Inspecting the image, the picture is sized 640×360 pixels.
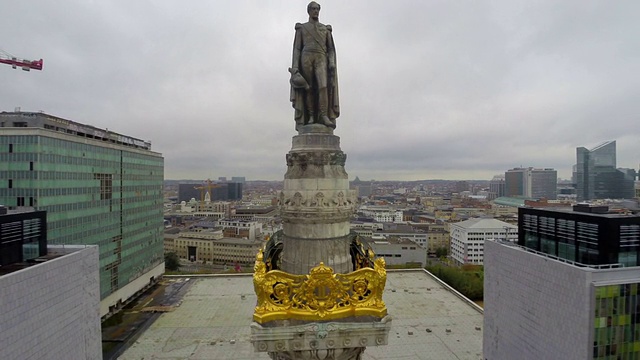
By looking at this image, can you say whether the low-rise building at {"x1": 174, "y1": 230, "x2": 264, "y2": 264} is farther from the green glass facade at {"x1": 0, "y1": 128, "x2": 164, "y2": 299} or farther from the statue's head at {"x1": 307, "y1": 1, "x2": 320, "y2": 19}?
the statue's head at {"x1": 307, "y1": 1, "x2": 320, "y2": 19}

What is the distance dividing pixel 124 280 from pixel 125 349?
13.2 meters

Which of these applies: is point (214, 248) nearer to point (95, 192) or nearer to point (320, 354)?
point (95, 192)

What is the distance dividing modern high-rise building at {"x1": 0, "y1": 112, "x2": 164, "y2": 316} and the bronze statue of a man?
32.9 m

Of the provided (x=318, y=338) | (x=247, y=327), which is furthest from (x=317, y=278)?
(x=247, y=327)

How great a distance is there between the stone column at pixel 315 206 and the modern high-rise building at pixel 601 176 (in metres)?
141

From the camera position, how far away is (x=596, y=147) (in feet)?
→ 445

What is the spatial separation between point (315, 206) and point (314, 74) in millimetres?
2580

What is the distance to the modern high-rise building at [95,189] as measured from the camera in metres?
30.1

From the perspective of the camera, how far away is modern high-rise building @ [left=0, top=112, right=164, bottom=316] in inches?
1187

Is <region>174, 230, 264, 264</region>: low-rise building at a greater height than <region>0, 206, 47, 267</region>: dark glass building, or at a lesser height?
lesser

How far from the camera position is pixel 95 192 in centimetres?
3759

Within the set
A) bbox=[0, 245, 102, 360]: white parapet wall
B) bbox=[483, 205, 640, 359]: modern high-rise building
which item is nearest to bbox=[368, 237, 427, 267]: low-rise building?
bbox=[483, 205, 640, 359]: modern high-rise building

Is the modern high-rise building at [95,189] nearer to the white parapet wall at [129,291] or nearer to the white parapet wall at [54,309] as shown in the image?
the white parapet wall at [129,291]

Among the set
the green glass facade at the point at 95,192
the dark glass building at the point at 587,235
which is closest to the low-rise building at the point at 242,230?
the green glass facade at the point at 95,192
